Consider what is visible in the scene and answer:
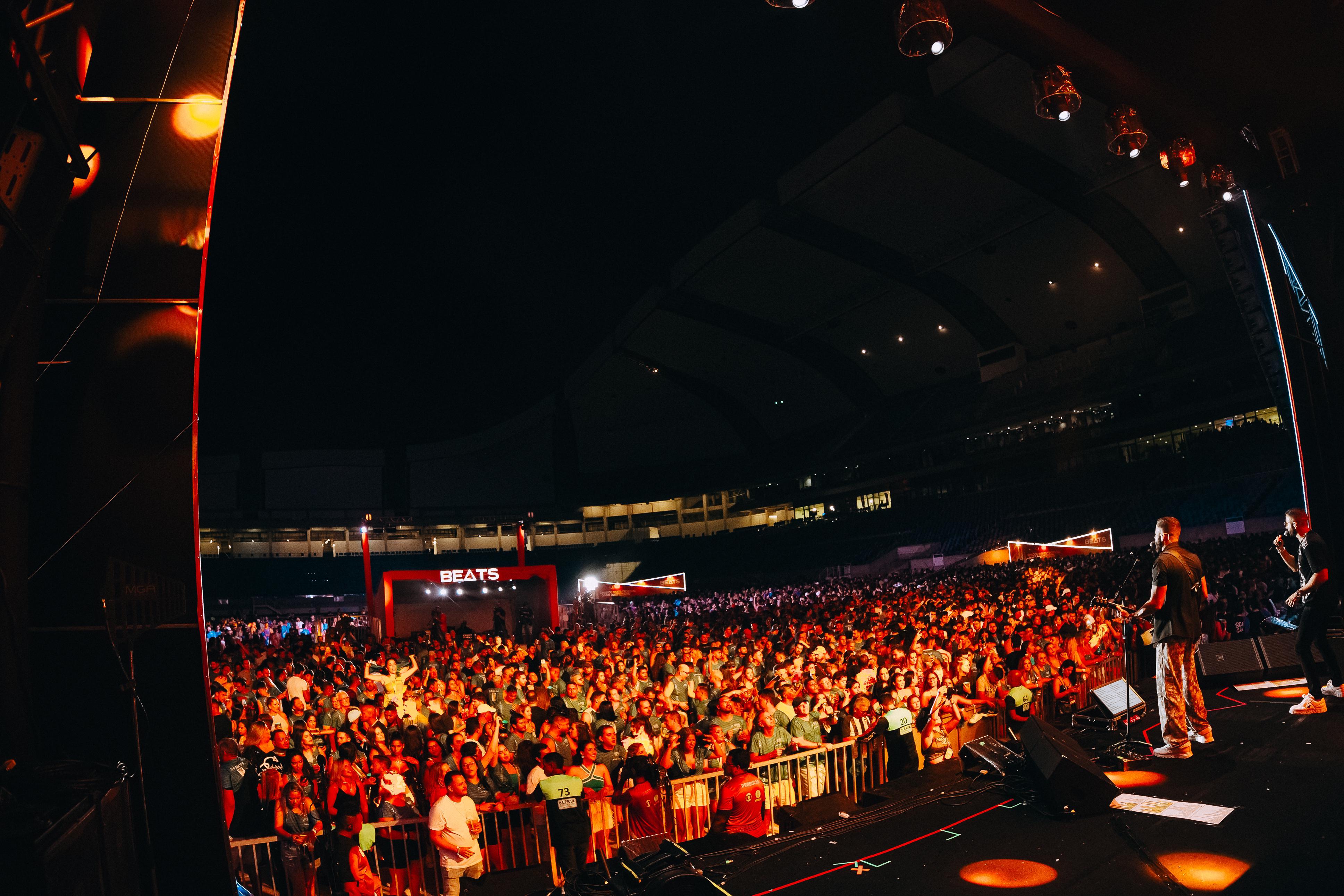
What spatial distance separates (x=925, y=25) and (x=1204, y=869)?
4.91 metres

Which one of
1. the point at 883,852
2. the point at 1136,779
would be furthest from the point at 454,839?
the point at 1136,779

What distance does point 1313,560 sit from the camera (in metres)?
5.75

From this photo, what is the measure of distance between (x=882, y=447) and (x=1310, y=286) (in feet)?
121

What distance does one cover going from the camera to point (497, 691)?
10203mm

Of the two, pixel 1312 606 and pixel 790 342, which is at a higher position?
pixel 790 342

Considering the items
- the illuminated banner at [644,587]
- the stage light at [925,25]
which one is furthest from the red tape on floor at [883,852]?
the illuminated banner at [644,587]

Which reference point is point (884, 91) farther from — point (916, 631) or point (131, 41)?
point (131, 41)

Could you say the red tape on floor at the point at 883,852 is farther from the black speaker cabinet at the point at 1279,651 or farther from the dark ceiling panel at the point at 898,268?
the dark ceiling panel at the point at 898,268

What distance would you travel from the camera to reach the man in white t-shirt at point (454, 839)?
18.5ft

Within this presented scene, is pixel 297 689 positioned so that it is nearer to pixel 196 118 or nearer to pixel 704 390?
pixel 196 118

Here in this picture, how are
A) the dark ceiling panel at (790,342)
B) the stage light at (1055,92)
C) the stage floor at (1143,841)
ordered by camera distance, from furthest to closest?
1. the dark ceiling panel at (790,342)
2. the stage light at (1055,92)
3. the stage floor at (1143,841)

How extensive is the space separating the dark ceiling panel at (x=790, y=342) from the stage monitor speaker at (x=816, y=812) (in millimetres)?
31538

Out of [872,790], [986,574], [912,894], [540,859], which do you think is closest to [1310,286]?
[872,790]

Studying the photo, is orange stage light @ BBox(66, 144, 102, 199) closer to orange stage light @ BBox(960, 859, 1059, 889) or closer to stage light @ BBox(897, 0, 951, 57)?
stage light @ BBox(897, 0, 951, 57)
